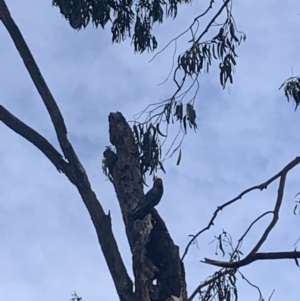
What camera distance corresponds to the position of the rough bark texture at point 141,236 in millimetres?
5270

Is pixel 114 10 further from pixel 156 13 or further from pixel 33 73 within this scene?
pixel 33 73

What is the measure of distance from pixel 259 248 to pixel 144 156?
5.68ft

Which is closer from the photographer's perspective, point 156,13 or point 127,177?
point 127,177

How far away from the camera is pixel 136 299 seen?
5.32 meters

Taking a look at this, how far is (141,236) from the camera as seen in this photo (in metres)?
5.41

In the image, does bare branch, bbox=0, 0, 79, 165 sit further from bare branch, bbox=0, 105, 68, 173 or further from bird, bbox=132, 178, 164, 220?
bird, bbox=132, 178, 164, 220

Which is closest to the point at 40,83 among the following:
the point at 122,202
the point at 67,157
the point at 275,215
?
the point at 67,157

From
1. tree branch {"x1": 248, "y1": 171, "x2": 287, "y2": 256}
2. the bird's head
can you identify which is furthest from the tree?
tree branch {"x1": 248, "y1": 171, "x2": 287, "y2": 256}

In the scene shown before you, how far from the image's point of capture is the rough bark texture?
527cm

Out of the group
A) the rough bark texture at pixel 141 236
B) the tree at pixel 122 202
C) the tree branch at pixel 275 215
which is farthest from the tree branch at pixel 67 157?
the tree branch at pixel 275 215

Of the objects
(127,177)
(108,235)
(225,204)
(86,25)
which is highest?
(86,25)

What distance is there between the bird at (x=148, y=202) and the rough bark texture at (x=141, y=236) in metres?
0.04

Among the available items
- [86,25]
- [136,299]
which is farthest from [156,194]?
[86,25]

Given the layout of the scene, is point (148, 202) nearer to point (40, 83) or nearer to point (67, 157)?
point (67, 157)
